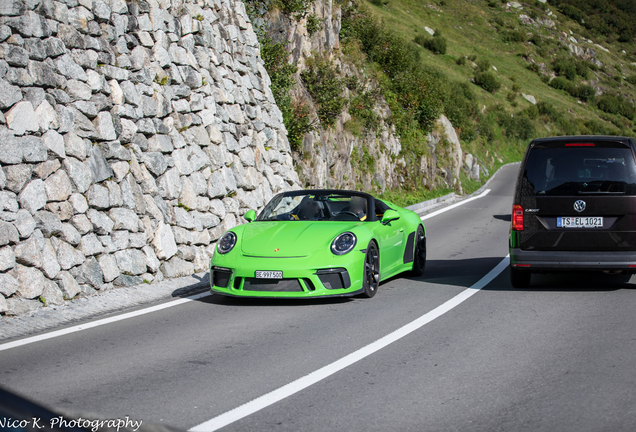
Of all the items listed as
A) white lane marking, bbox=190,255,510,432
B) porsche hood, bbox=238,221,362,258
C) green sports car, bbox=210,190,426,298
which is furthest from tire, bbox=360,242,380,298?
white lane marking, bbox=190,255,510,432

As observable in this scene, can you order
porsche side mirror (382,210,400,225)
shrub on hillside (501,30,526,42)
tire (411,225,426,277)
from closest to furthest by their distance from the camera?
1. porsche side mirror (382,210,400,225)
2. tire (411,225,426,277)
3. shrub on hillside (501,30,526,42)

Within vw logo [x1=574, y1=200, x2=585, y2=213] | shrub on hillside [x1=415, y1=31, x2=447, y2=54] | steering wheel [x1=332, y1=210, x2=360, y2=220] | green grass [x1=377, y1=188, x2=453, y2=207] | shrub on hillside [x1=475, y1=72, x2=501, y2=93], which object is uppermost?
shrub on hillside [x1=415, y1=31, x2=447, y2=54]

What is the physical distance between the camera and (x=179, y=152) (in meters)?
12.2

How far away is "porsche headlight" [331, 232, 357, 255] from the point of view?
27.7 ft

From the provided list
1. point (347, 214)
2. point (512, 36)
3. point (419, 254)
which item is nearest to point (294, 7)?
point (419, 254)

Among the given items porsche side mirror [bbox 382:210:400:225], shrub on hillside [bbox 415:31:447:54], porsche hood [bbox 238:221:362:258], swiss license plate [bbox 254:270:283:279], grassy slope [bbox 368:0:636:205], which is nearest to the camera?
swiss license plate [bbox 254:270:283:279]

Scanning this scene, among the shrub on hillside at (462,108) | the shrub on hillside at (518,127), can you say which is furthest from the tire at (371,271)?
the shrub on hillside at (518,127)

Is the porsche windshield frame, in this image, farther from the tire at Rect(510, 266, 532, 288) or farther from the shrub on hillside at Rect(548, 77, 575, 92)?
the shrub on hillside at Rect(548, 77, 575, 92)

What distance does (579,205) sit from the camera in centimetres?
866

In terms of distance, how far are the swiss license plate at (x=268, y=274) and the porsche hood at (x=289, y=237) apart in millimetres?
237

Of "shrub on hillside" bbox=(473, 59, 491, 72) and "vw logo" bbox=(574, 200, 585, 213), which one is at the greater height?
"shrub on hillside" bbox=(473, 59, 491, 72)

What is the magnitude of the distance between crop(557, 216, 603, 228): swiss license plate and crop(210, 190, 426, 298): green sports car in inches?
83.2

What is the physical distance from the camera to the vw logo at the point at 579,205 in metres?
8.65

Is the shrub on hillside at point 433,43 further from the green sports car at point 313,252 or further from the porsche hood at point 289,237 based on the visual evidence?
the porsche hood at point 289,237
